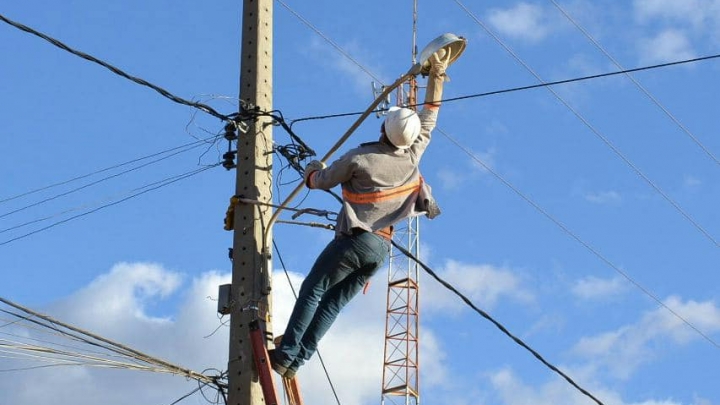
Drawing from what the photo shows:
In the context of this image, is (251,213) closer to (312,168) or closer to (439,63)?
(312,168)

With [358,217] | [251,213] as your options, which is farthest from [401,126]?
[251,213]

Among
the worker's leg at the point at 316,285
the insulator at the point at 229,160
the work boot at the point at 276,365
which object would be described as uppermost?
the insulator at the point at 229,160

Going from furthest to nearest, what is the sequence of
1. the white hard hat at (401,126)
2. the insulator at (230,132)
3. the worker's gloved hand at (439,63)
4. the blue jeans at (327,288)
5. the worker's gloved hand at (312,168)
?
1. the insulator at (230,132)
2. the worker's gloved hand at (439,63)
3. the worker's gloved hand at (312,168)
4. the white hard hat at (401,126)
5. the blue jeans at (327,288)

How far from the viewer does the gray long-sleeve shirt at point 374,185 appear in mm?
8461

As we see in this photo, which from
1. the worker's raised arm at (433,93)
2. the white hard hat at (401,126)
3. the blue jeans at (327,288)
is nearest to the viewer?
the blue jeans at (327,288)

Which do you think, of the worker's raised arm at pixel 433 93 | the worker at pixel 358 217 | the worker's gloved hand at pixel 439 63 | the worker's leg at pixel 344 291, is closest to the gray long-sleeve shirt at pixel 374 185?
the worker at pixel 358 217

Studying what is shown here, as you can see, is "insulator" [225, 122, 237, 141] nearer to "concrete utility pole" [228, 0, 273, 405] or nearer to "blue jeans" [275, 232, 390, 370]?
"concrete utility pole" [228, 0, 273, 405]

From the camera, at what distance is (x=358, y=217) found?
332 inches

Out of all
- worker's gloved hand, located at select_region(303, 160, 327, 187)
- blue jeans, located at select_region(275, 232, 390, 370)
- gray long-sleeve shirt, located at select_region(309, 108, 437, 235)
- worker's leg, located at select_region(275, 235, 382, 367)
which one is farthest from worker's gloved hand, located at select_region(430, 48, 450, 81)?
worker's leg, located at select_region(275, 235, 382, 367)

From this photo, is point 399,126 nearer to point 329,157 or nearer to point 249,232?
point 329,157

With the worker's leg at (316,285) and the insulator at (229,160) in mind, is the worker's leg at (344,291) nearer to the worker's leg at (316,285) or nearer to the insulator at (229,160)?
the worker's leg at (316,285)

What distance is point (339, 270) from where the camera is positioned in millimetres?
8469

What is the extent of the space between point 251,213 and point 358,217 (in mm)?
968

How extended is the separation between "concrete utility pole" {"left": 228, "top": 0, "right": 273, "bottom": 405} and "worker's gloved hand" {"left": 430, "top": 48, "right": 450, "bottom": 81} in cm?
121
